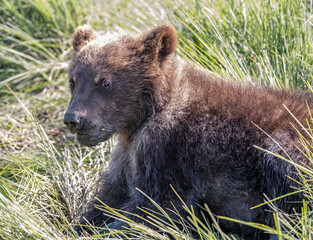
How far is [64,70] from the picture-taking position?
756 centimetres

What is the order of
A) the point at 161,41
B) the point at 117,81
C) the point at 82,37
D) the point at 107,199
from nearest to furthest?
the point at 117,81 → the point at 161,41 → the point at 107,199 → the point at 82,37

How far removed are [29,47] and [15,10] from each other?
28.6 inches

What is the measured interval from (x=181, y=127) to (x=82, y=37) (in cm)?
143

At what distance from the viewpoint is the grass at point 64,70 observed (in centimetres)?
401

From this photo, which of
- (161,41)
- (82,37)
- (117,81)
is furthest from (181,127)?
(82,37)

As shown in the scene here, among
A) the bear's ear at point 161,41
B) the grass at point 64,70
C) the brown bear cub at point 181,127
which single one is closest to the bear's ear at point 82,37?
the brown bear cub at point 181,127

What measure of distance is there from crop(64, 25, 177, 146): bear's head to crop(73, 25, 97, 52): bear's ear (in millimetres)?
339

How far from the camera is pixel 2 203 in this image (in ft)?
12.7

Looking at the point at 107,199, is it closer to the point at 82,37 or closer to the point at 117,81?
the point at 117,81

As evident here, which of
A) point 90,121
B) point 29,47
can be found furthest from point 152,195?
point 29,47

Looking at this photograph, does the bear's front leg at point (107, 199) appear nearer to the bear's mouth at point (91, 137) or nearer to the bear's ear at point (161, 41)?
Answer: the bear's mouth at point (91, 137)

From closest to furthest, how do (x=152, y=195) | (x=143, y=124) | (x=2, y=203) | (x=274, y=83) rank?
(x=2, y=203)
(x=152, y=195)
(x=143, y=124)
(x=274, y=83)

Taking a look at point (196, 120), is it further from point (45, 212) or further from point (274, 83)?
point (45, 212)

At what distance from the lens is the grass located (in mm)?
4012
